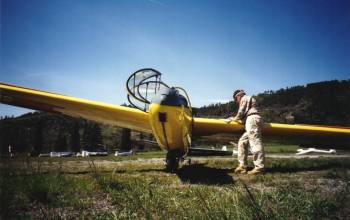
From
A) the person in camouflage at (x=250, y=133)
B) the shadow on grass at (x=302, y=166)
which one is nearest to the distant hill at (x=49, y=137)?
the person in camouflage at (x=250, y=133)

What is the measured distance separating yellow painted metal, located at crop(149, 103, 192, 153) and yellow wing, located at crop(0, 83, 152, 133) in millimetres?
1876

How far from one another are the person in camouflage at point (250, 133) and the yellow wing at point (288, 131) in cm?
66

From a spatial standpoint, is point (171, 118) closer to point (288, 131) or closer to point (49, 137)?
point (288, 131)

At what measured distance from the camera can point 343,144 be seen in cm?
992

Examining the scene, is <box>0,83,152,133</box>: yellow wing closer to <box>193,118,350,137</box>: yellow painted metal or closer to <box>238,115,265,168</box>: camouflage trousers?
<box>193,118,350,137</box>: yellow painted metal

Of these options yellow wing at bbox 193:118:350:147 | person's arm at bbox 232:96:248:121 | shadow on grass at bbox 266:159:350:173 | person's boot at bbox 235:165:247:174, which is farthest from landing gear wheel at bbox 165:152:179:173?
shadow on grass at bbox 266:159:350:173

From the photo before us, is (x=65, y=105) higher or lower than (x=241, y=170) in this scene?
higher

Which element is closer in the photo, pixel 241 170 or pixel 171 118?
pixel 171 118

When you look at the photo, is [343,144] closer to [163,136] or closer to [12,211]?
[163,136]

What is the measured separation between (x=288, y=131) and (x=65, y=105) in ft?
25.9

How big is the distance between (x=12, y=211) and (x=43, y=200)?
45 centimetres

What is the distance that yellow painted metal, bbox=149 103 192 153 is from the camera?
213 inches

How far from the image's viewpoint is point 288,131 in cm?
848

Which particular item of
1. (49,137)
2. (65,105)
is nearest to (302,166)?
(65,105)
